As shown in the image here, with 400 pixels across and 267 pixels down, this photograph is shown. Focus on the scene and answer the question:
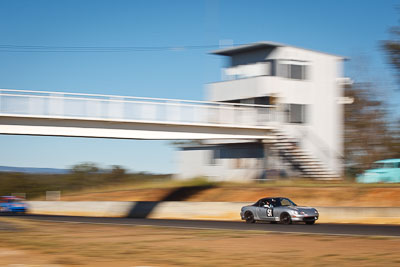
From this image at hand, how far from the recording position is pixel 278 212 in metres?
28.8

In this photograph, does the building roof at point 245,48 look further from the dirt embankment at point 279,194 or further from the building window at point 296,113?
the dirt embankment at point 279,194

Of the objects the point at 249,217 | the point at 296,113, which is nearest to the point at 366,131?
the point at 296,113

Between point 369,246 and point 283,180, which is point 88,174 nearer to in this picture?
point 283,180

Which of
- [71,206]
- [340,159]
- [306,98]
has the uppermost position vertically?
[306,98]

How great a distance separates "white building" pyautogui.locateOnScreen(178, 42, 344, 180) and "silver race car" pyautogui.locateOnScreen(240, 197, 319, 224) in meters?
15.8

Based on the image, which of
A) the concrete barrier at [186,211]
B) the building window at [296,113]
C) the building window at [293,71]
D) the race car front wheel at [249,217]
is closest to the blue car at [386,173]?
the building window at [296,113]

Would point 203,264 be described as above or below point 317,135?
below

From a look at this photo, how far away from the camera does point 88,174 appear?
325 ft

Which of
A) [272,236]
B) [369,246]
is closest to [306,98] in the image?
[272,236]

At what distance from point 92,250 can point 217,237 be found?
4.90m

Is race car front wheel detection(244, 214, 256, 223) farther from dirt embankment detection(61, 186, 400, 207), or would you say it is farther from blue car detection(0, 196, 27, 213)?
blue car detection(0, 196, 27, 213)

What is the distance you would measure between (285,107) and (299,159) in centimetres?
427

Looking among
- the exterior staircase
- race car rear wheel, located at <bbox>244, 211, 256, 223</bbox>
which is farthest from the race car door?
the exterior staircase

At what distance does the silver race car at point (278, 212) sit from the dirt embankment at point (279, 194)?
681 centimetres
